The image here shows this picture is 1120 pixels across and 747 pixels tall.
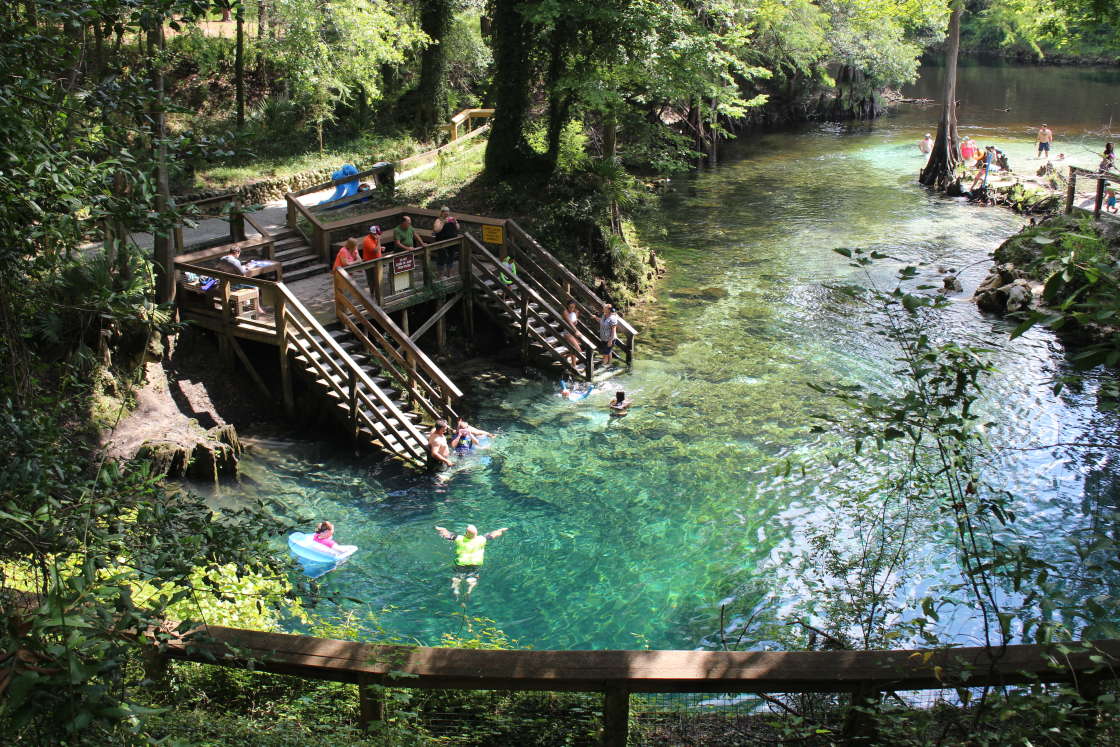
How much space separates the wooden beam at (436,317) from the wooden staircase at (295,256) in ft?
8.79

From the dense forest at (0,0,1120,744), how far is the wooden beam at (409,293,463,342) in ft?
15.1

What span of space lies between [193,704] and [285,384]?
12204 mm

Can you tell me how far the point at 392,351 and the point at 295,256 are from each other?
4765 millimetres

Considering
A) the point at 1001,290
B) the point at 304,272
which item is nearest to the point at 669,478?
the point at 304,272

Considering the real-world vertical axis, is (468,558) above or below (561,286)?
below

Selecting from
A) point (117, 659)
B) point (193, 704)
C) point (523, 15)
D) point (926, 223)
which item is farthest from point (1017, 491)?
point (926, 223)

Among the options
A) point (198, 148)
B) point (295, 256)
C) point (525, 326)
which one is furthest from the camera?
point (295, 256)

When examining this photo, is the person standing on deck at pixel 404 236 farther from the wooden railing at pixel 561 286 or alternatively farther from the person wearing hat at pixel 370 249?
the wooden railing at pixel 561 286

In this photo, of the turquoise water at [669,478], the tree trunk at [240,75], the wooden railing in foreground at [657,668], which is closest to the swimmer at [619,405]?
the turquoise water at [669,478]

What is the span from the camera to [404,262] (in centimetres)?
1839

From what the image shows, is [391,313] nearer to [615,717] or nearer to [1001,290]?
[1001,290]

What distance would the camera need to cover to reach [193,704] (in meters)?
4.85

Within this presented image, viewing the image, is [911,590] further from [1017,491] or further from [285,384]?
[285,384]

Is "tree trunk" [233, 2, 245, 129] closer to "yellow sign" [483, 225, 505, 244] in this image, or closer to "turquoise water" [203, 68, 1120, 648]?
"yellow sign" [483, 225, 505, 244]
